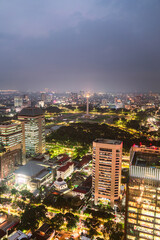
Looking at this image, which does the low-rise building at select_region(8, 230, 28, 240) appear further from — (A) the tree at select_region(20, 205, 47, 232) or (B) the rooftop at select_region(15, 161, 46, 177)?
(B) the rooftop at select_region(15, 161, 46, 177)

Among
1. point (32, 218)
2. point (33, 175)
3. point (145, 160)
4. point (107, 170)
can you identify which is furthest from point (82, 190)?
point (145, 160)

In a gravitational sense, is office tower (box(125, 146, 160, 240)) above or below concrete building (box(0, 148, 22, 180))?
above

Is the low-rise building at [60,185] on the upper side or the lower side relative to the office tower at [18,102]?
lower

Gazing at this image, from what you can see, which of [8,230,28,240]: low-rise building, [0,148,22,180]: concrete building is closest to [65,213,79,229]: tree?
[8,230,28,240]: low-rise building

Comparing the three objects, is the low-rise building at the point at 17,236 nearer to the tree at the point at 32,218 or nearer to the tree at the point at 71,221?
the tree at the point at 32,218

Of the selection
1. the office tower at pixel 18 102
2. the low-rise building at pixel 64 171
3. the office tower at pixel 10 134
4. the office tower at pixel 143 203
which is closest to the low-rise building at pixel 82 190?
the low-rise building at pixel 64 171
